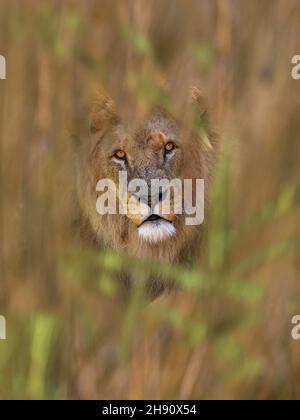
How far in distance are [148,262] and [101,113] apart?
0.87 feet

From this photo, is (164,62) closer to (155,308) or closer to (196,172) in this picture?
(196,172)

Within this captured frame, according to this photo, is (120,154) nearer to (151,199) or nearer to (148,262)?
(151,199)

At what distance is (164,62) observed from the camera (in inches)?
50.5

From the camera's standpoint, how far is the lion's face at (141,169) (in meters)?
1.01

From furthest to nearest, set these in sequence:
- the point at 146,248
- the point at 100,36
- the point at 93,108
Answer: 1. the point at 100,36
2. the point at 146,248
3. the point at 93,108

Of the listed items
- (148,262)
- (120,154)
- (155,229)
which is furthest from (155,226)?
(148,262)

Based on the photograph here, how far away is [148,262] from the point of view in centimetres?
125

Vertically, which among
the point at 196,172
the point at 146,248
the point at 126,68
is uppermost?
the point at 126,68

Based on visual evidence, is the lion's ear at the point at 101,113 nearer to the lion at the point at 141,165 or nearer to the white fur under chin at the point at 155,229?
the lion at the point at 141,165

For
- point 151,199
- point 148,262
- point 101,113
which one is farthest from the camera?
point 148,262

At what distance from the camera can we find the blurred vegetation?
1.24 meters

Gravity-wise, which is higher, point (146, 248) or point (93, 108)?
point (93, 108)

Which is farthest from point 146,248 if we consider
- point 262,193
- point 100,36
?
point 100,36

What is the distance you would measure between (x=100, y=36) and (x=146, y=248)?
0.36m
